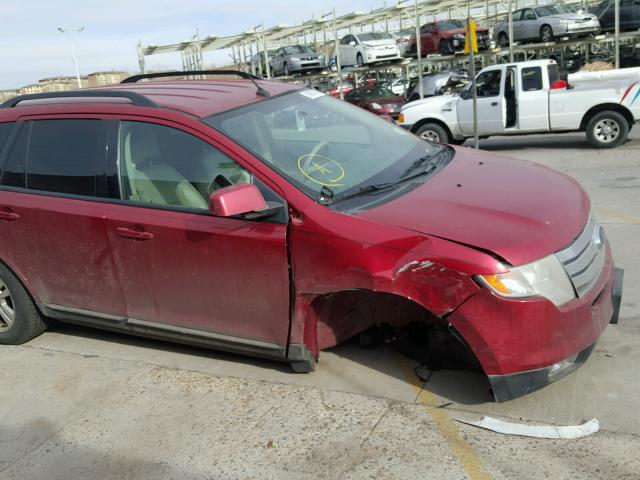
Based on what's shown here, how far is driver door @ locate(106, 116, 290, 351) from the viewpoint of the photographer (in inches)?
137

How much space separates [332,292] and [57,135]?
7.09 ft

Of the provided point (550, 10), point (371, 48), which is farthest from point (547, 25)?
point (371, 48)

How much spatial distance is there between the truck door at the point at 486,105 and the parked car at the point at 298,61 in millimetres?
17573

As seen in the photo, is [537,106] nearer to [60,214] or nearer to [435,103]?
[435,103]

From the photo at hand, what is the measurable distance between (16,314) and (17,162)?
1.10 m

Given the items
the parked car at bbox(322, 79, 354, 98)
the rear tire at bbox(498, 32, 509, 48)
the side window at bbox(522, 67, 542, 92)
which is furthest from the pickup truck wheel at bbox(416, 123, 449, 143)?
the rear tire at bbox(498, 32, 509, 48)

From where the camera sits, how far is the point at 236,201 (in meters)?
3.25

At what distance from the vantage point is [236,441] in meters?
3.27

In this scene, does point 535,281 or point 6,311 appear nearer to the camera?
point 535,281

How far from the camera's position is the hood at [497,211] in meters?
3.02

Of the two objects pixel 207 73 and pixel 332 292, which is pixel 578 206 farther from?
pixel 207 73

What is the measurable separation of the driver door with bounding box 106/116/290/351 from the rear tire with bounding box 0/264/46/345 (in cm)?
100

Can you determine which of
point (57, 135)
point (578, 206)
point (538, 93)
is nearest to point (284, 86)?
point (57, 135)

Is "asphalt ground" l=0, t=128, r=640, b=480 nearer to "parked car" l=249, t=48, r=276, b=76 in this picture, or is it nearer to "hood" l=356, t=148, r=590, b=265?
"hood" l=356, t=148, r=590, b=265
